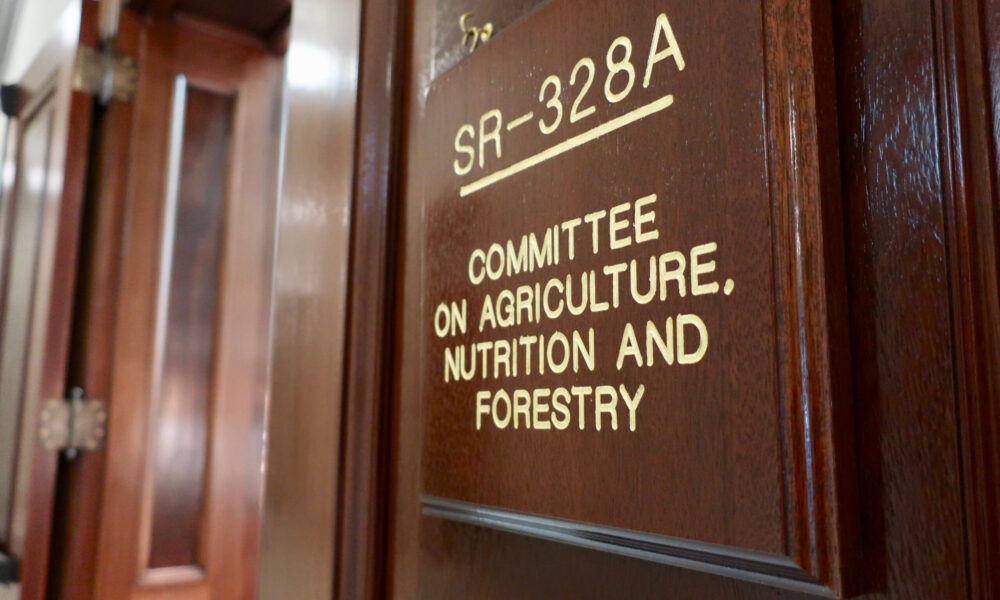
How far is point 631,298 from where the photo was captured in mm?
428

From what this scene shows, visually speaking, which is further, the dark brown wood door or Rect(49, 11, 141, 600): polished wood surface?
Rect(49, 11, 141, 600): polished wood surface

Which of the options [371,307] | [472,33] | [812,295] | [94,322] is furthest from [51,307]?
[812,295]

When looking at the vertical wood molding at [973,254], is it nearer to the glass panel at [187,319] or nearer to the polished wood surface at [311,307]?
the polished wood surface at [311,307]

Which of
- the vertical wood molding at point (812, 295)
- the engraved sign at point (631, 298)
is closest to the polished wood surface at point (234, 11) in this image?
the engraved sign at point (631, 298)

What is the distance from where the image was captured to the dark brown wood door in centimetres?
33

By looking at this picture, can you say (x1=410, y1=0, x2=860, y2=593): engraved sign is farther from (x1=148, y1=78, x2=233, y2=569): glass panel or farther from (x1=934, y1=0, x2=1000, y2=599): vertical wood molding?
(x1=148, y1=78, x2=233, y2=569): glass panel

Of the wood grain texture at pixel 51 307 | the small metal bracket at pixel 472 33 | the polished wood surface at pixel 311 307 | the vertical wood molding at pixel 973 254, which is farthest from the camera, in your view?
the wood grain texture at pixel 51 307

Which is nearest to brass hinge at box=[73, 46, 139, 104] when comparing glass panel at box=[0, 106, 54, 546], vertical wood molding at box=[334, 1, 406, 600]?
glass panel at box=[0, 106, 54, 546]

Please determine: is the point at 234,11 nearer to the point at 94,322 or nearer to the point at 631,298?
the point at 94,322

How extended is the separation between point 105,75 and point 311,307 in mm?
1023

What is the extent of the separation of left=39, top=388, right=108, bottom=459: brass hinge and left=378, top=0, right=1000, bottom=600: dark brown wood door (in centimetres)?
116

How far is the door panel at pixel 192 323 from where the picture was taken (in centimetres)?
149

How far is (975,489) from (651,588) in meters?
0.19

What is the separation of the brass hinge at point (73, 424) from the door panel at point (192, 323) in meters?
0.03
